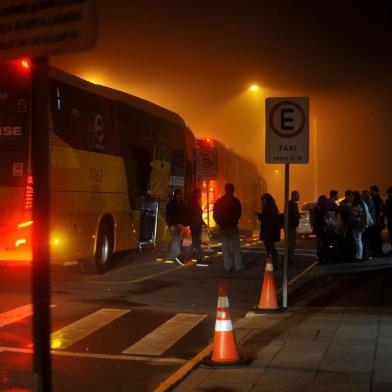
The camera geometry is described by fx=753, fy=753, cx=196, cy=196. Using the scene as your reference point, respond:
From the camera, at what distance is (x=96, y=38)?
391 cm

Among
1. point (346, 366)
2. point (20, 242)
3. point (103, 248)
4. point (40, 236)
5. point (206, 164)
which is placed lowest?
point (346, 366)

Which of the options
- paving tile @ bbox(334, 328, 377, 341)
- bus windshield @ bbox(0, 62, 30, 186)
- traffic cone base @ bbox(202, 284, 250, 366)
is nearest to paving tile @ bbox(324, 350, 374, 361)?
paving tile @ bbox(334, 328, 377, 341)

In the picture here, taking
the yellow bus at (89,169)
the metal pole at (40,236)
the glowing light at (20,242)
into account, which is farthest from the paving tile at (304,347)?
the glowing light at (20,242)

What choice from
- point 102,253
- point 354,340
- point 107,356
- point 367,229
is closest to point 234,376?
point 107,356

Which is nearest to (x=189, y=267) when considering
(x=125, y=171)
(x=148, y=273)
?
(x=148, y=273)

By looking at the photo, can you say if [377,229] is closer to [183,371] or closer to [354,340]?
[354,340]

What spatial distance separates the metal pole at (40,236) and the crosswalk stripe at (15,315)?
19.7ft

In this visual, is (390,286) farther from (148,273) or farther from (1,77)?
(1,77)

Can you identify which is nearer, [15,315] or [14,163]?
[15,315]

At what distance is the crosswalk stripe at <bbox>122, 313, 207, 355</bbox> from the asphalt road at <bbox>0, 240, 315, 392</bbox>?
11 mm

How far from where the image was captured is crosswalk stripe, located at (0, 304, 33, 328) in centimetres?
1010

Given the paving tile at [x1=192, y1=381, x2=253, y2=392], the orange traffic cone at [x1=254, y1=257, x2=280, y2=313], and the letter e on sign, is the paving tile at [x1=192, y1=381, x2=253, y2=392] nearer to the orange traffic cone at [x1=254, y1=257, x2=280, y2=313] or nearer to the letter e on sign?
the orange traffic cone at [x1=254, y1=257, x2=280, y2=313]

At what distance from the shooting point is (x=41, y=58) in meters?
4.18

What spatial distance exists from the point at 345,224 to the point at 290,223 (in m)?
1.91
